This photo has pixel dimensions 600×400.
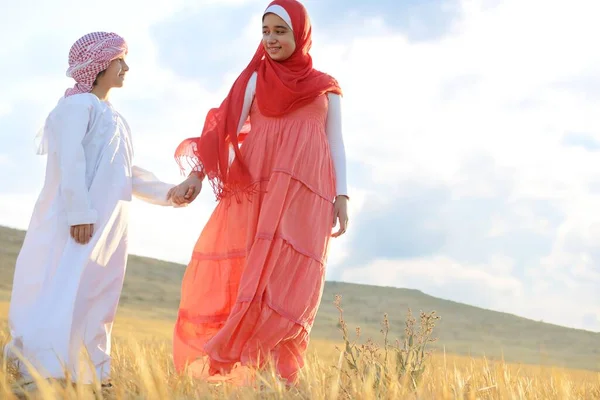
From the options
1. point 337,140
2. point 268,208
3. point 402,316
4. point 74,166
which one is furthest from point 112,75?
point 402,316

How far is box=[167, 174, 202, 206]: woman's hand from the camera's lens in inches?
178

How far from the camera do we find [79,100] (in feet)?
13.9

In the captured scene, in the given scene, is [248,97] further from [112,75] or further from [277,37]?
[112,75]

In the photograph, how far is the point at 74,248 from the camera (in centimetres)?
417

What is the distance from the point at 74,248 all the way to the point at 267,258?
1040 millimetres

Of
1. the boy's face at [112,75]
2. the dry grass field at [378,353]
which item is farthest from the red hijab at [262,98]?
the dry grass field at [378,353]

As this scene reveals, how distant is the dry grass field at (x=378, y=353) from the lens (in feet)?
10.5

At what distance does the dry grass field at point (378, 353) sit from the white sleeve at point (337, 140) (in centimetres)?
90

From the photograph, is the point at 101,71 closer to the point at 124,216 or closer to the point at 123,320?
the point at 124,216

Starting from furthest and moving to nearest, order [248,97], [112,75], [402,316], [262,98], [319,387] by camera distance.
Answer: [402,316] < [248,97] < [262,98] < [112,75] < [319,387]

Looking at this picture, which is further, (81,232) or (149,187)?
(149,187)

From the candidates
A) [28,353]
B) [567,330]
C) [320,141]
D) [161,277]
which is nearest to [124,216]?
[28,353]

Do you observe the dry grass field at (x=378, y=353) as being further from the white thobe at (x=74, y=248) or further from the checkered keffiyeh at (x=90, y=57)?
the checkered keffiyeh at (x=90, y=57)

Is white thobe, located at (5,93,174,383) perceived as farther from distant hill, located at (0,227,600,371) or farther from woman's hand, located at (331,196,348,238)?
distant hill, located at (0,227,600,371)
